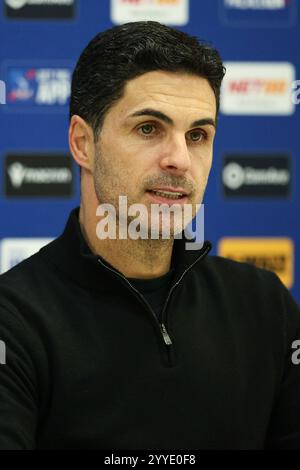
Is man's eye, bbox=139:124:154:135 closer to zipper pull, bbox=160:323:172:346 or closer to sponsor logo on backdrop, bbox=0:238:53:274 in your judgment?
zipper pull, bbox=160:323:172:346

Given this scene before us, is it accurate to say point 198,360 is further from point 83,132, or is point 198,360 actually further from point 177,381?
point 83,132

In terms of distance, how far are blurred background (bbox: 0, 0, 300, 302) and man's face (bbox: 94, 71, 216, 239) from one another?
1269 millimetres

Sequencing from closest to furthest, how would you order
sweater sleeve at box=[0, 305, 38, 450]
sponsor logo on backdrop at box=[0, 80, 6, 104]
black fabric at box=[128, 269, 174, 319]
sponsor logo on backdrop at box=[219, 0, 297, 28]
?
1. sweater sleeve at box=[0, 305, 38, 450]
2. black fabric at box=[128, 269, 174, 319]
3. sponsor logo on backdrop at box=[0, 80, 6, 104]
4. sponsor logo on backdrop at box=[219, 0, 297, 28]

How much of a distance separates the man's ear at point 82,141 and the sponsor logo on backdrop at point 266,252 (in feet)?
4.32

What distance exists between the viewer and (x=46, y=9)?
8.14 feet

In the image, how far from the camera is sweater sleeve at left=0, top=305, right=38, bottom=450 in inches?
40.4

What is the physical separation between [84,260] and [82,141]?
24cm

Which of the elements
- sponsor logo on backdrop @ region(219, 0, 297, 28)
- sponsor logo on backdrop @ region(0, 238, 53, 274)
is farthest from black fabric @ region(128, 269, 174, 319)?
sponsor logo on backdrop @ region(219, 0, 297, 28)

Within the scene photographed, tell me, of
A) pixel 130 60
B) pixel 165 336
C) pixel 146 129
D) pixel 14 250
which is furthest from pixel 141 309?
pixel 14 250

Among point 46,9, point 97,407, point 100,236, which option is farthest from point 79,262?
point 46,9

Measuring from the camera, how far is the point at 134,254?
1271 millimetres

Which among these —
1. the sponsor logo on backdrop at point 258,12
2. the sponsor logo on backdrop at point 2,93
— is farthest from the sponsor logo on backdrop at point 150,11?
the sponsor logo on backdrop at point 2,93

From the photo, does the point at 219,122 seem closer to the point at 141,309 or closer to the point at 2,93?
the point at 2,93

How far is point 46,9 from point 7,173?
55 cm
